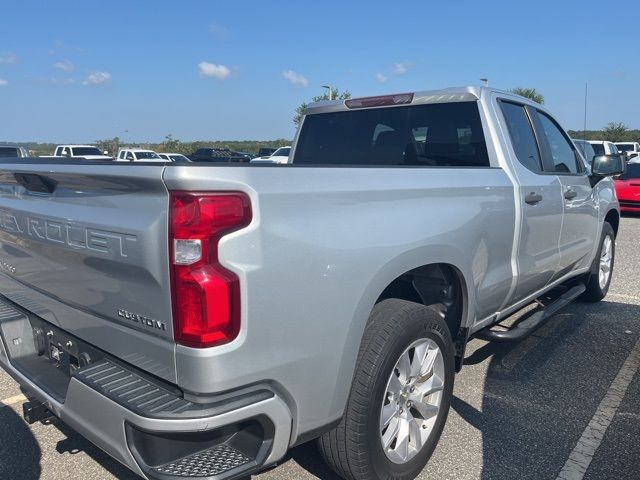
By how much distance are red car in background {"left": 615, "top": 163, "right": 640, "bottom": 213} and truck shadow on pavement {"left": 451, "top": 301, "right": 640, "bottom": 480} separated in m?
9.32

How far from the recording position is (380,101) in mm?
3980

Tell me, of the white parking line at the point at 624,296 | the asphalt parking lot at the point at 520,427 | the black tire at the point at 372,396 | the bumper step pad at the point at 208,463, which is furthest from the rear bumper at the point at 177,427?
the white parking line at the point at 624,296

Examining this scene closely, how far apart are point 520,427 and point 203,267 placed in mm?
2337

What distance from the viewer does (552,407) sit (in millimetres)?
3465

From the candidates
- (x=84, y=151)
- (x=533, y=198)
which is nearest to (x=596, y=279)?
(x=533, y=198)

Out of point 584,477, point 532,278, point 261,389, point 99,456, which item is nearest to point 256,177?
point 261,389

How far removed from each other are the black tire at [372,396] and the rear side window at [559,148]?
7.96 feet

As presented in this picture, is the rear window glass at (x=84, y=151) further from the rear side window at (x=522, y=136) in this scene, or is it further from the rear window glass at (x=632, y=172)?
the rear side window at (x=522, y=136)

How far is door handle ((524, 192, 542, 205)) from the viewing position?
11.4 ft

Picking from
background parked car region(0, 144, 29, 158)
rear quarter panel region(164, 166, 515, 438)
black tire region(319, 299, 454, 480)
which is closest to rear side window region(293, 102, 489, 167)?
rear quarter panel region(164, 166, 515, 438)

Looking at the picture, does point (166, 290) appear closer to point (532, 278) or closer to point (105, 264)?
point (105, 264)

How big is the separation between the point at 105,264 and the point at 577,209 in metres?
3.73

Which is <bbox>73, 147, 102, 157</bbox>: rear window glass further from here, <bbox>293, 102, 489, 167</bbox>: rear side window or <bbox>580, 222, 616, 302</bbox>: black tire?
<bbox>580, 222, 616, 302</bbox>: black tire

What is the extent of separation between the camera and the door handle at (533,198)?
11.4 feet
